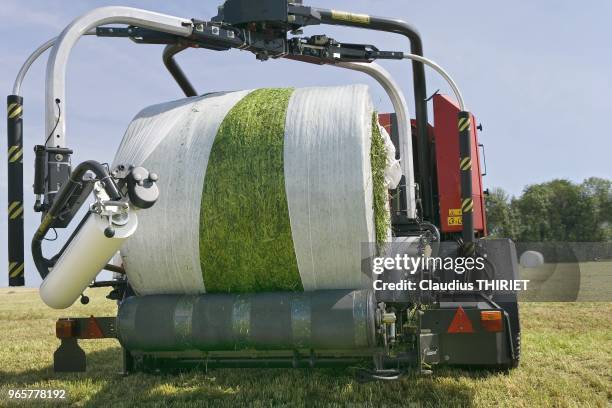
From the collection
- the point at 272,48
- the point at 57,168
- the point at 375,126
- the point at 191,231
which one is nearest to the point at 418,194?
the point at 375,126

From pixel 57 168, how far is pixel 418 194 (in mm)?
3998

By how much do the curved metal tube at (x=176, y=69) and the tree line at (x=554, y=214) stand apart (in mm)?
53968

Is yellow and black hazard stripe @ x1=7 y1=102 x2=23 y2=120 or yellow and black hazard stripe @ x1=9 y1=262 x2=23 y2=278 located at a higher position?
yellow and black hazard stripe @ x1=7 y1=102 x2=23 y2=120

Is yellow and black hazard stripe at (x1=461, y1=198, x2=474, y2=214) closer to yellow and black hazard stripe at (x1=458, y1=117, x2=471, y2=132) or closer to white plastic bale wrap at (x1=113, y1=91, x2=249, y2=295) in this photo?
yellow and black hazard stripe at (x1=458, y1=117, x2=471, y2=132)

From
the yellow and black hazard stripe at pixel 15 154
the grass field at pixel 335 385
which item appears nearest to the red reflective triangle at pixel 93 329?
the grass field at pixel 335 385

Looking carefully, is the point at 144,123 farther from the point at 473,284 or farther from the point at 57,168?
the point at 473,284

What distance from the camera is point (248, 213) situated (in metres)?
5.31

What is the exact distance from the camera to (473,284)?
6492 mm

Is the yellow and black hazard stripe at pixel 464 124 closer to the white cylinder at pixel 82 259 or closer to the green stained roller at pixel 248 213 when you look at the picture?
the green stained roller at pixel 248 213

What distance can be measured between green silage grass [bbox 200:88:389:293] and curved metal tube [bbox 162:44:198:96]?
3.14 meters

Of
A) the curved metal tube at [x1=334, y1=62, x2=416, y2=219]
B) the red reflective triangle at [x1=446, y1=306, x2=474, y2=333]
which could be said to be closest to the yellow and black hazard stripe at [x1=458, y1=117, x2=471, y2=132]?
the curved metal tube at [x1=334, y1=62, x2=416, y2=219]

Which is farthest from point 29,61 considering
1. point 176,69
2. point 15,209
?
point 176,69

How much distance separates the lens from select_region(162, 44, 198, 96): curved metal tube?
8336 millimetres

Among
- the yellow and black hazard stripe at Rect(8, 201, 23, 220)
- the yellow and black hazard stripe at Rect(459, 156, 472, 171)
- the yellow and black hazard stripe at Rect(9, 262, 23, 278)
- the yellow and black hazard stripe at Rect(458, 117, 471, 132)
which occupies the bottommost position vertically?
the yellow and black hazard stripe at Rect(9, 262, 23, 278)
